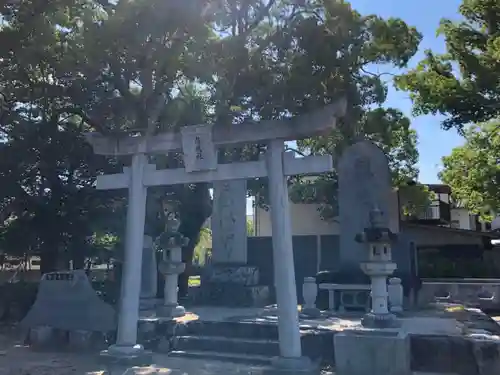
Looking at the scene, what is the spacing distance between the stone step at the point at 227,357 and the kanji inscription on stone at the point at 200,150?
3.44 metres

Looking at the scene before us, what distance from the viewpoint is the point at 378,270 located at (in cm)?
862

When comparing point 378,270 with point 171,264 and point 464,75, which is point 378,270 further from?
point 464,75

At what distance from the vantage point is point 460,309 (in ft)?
42.1

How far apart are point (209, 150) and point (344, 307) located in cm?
642

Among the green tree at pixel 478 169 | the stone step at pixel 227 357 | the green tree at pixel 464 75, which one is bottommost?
the stone step at pixel 227 357

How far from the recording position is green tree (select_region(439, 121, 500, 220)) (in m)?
14.7

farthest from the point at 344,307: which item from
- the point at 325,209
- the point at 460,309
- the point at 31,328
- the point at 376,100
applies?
the point at 325,209

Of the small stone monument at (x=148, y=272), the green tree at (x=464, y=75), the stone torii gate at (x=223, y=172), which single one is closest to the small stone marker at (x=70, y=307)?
the stone torii gate at (x=223, y=172)

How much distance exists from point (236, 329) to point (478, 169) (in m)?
9.20

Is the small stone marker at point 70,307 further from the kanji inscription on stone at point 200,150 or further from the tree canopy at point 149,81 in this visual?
the kanji inscription on stone at point 200,150

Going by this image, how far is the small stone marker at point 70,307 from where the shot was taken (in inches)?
431

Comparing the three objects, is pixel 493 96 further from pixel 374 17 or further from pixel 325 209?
pixel 325 209

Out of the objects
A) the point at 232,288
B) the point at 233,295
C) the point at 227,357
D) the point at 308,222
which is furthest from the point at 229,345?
the point at 308,222

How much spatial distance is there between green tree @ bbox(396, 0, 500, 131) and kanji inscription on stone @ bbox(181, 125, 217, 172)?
7696 mm
